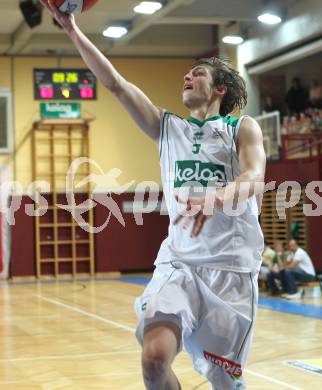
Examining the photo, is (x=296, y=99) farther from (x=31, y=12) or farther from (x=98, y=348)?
(x=98, y=348)

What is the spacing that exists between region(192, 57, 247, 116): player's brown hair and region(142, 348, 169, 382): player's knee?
1437 millimetres

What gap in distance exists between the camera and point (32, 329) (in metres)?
10.3

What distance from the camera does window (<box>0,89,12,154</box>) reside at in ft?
65.8

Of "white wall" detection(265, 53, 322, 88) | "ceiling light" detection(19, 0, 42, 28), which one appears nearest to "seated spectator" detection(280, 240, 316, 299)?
"white wall" detection(265, 53, 322, 88)

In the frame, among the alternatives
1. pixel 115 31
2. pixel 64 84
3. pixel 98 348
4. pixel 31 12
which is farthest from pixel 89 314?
pixel 115 31

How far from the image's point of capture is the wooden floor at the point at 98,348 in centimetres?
661

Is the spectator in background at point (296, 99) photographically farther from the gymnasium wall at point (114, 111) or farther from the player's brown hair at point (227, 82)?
the player's brown hair at point (227, 82)

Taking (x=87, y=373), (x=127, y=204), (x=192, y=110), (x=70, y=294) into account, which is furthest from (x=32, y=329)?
(x=127, y=204)

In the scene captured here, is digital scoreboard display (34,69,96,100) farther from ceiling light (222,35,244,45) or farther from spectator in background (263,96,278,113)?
spectator in background (263,96,278,113)

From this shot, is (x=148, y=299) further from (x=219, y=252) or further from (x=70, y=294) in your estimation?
(x=70, y=294)

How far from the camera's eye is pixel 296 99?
59.0 ft

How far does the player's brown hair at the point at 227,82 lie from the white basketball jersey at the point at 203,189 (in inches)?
10.0

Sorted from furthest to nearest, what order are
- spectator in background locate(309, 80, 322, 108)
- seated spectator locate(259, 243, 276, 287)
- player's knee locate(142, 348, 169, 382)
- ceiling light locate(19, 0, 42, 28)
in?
spectator in background locate(309, 80, 322, 108) < ceiling light locate(19, 0, 42, 28) < seated spectator locate(259, 243, 276, 287) < player's knee locate(142, 348, 169, 382)

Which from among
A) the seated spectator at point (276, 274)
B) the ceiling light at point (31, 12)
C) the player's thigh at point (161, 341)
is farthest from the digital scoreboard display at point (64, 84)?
the player's thigh at point (161, 341)
